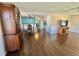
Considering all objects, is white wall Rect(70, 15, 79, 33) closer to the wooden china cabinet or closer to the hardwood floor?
the hardwood floor

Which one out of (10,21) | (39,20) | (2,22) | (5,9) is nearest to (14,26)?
(10,21)

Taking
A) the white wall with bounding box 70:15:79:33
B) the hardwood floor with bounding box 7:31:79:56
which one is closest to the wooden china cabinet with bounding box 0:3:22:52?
the hardwood floor with bounding box 7:31:79:56

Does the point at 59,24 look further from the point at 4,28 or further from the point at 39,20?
the point at 4,28

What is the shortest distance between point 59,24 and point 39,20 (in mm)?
5602

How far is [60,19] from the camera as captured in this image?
9930 mm

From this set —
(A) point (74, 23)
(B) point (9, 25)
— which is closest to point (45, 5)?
(B) point (9, 25)

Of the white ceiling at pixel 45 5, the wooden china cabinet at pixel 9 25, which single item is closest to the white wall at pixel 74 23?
the white ceiling at pixel 45 5

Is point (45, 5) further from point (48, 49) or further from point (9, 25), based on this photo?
point (48, 49)

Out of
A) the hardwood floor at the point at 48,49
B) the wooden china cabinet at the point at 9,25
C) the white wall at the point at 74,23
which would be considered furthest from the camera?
the white wall at the point at 74,23

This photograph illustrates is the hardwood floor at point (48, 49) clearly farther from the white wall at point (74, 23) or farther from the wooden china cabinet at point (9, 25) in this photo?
the white wall at point (74, 23)

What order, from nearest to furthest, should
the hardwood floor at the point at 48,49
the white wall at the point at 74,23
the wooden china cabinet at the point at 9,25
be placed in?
the wooden china cabinet at the point at 9,25 → the hardwood floor at the point at 48,49 → the white wall at the point at 74,23

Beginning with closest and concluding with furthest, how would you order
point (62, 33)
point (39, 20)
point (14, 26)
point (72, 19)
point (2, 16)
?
point (2, 16) < point (14, 26) < point (62, 33) < point (72, 19) < point (39, 20)

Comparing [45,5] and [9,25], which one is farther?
[45,5]

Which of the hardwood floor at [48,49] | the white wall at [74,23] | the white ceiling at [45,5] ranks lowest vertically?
the hardwood floor at [48,49]
